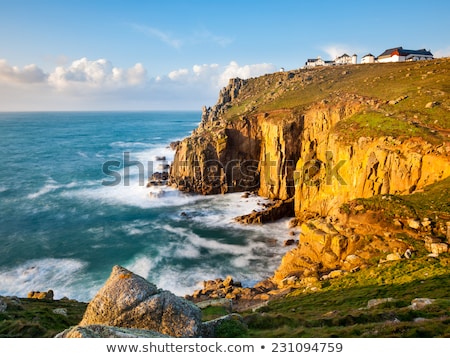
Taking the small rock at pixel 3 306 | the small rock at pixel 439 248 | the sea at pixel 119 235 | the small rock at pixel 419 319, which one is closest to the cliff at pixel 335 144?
the sea at pixel 119 235

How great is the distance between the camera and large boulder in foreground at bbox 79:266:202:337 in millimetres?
12773

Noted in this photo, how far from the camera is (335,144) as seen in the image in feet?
152

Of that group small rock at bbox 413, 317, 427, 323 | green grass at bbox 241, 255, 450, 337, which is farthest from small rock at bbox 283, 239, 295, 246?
small rock at bbox 413, 317, 427, 323

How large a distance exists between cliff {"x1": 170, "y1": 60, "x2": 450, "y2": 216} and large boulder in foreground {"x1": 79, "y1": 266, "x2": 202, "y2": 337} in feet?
104

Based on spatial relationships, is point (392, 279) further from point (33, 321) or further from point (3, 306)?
point (3, 306)

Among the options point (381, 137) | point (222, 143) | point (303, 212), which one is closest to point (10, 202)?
point (222, 143)

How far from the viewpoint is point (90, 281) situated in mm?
36062

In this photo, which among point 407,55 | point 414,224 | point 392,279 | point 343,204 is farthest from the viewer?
point 407,55

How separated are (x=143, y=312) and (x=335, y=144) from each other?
4065cm

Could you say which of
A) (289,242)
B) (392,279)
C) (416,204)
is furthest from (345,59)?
(392,279)

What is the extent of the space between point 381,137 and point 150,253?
35422 millimetres

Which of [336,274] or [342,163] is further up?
[342,163]
